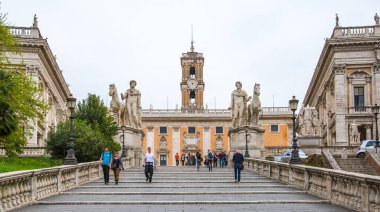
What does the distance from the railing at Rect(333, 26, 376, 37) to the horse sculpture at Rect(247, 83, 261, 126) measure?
2205cm

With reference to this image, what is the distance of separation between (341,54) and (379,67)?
3.67 metres

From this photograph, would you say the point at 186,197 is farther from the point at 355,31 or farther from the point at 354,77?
the point at 355,31

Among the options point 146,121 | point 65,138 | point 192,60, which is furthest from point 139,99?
point 192,60

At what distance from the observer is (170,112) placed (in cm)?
9850

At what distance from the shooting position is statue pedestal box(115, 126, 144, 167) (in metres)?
39.2

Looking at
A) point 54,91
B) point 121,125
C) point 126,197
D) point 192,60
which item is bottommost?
point 126,197

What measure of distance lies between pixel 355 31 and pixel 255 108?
23.7 m

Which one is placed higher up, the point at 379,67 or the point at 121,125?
the point at 379,67

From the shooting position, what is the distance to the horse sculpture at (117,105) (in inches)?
1501

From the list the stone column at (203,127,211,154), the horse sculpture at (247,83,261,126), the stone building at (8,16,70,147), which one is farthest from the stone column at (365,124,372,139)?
the stone column at (203,127,211,154)

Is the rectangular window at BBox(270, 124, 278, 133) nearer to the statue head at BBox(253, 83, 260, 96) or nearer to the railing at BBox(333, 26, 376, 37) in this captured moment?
the railing at BBox(333, 26, 376, 37)

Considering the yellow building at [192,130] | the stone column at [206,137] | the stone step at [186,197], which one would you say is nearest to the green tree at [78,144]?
the stone step at [186,197]

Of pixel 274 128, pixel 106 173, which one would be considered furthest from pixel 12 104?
pixel 274 128

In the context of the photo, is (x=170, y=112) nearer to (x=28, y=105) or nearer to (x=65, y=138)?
(x=65, y=138)
